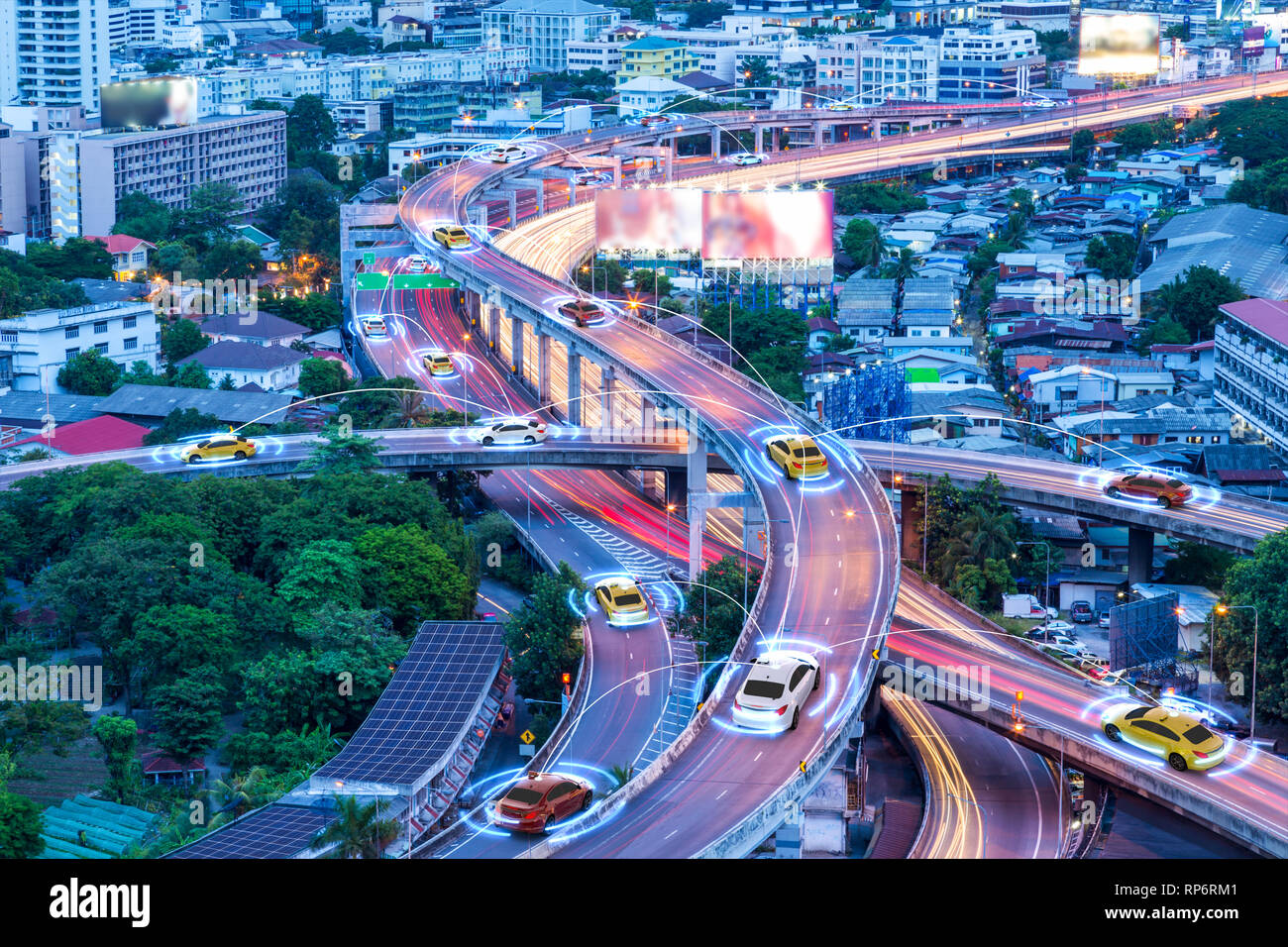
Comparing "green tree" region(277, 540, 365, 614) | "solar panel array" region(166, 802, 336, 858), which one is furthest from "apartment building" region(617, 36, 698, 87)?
"solar panel array" region(166, 802, 336, 858)

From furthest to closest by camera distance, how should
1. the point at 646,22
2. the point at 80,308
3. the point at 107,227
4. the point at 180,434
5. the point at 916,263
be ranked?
the point at 646,22, the point at 107,227, the point at 916,263, the point at 80,308, the point at 180,434

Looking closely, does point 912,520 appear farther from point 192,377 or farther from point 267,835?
point 192,377

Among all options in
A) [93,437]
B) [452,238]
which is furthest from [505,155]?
[93,437]

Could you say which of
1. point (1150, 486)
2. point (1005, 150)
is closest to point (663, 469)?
point (1150, 486)

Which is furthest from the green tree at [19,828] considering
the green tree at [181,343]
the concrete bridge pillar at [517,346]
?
the green tree at [181,343]

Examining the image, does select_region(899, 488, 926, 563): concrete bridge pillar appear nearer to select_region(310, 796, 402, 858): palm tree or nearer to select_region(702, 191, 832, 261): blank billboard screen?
select_region(310, 796, 402, 858): palm tree

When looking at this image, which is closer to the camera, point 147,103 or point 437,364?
point 437,364
